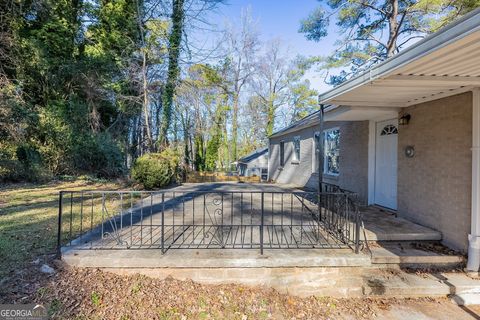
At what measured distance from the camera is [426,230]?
177 inches

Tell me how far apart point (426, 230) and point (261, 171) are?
18879mm

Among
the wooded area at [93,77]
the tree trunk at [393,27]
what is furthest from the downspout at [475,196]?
the wooded area at [93,77]

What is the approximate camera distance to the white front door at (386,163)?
6045 mm

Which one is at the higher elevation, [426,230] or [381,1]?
[381,1]

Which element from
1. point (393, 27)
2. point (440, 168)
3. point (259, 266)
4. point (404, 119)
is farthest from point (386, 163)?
point (393, 27)

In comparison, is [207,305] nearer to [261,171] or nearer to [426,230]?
[426,230]

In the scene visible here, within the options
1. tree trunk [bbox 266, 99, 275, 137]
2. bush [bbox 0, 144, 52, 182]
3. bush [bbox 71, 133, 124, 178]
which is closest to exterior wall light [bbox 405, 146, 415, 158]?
bush [bbox 71, 133, 124, 178]

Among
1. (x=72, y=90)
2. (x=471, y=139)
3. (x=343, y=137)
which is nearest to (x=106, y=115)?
(x=72, y=90)

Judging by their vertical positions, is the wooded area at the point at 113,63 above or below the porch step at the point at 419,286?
above

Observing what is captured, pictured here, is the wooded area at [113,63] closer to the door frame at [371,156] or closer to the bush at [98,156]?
the bush at [98,156]

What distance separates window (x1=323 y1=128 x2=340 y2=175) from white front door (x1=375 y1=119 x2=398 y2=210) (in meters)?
2.08

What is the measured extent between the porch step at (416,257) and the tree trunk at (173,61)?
1019 cm

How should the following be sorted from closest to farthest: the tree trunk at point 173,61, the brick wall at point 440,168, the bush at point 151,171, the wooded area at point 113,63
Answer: the brick wall at point 440,168
the bush at point 151,171
the wooded area at point 113,63
the tree trunk at point 173,61

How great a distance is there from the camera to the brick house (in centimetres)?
283
